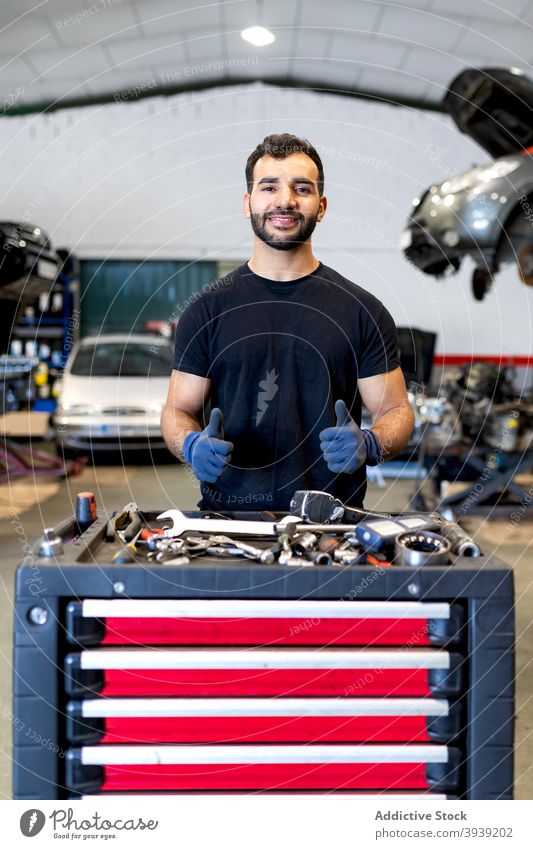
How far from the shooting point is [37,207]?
1100cm

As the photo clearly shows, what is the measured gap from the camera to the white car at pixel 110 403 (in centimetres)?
684

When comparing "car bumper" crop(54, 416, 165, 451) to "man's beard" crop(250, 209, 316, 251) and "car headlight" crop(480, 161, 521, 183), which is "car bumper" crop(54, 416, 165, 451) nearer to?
"car headlight" crop(480, 161, 521, 183)

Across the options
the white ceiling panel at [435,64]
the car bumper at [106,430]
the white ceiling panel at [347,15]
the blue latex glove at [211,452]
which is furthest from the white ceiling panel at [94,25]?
the blue latex glove at [211,452]

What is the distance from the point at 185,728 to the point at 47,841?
276 millimetres

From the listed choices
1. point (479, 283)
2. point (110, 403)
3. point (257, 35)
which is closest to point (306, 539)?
point (479, 283)

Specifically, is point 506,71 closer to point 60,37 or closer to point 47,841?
point 60,37

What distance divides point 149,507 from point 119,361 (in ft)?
9.60

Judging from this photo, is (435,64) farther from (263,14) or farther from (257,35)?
(257,35)

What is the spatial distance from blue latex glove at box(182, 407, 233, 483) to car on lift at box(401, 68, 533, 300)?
3653 millimetres

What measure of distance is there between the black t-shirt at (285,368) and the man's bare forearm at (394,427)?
108mm

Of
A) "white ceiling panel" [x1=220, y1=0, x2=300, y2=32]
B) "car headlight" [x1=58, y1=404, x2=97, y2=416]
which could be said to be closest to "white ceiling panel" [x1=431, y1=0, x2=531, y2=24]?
"white ceiling panel" [x1=220, y1=0, x2=300, y2=32]

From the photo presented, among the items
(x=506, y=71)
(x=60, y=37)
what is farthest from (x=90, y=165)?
(x=506, y=71)

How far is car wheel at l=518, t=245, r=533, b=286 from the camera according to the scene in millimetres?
5391

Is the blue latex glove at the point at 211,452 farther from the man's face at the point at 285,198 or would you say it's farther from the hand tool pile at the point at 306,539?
the man's face at the point at 285,198
